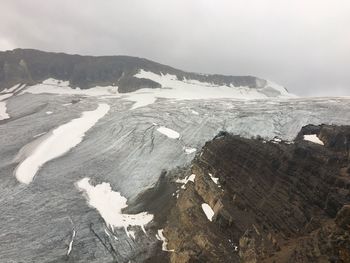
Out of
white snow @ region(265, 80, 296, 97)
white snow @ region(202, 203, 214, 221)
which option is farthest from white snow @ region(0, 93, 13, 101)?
white snow @ region(202, 203, 214, 221)

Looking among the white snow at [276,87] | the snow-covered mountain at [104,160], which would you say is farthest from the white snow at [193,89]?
the snow-covered mountain at [104,160]

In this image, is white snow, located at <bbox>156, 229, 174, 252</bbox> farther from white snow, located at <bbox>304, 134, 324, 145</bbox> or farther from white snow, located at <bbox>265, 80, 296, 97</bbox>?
white snow, located at <bbox>265, 80, 296, 97</bbox>

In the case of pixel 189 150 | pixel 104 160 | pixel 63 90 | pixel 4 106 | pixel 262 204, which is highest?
pixel 262 204

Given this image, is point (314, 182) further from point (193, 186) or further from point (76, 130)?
point (76, 130)

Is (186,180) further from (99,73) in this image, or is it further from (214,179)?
(99,73)

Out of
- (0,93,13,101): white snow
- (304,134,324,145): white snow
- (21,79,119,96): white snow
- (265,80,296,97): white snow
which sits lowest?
(265,80,296,97): white snow

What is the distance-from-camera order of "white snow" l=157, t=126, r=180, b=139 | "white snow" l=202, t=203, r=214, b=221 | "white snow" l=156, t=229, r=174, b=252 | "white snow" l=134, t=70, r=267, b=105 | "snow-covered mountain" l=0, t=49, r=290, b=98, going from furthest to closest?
"snow-covered mountain" l=0, t=49, r=290, b=98, "white snow" l=134, t=70, r=267, b=105, "white snow" l=157, t=126, r=180, b=139, "white snow" l=202, t=203, r=214, b=221, "white snow" l=156, t=229, r=174, b=252

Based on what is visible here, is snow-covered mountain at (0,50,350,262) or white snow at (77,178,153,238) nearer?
snow-covered mountain at (0,50,350,262)

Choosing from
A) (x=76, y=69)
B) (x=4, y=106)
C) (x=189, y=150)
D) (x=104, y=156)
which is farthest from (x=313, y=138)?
(x=76, y=69)
